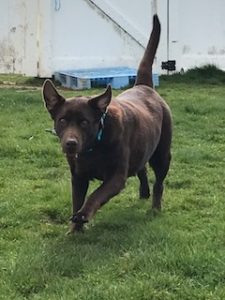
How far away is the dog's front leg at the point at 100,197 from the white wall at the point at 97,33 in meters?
9.28

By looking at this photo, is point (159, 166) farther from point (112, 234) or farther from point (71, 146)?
point (71, 146)

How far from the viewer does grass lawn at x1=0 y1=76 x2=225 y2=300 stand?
4.16 m

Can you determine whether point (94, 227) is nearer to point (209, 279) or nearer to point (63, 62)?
point (209, 279)

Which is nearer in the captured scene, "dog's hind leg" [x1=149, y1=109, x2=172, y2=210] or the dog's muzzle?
the dog's muzzle

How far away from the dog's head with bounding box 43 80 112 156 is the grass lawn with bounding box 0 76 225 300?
0.68 metres

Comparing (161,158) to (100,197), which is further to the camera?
(161,158)

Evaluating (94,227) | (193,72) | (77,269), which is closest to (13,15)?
(193,72)

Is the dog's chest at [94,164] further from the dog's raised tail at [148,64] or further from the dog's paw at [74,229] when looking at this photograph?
the dog's raised tail at [148,64]

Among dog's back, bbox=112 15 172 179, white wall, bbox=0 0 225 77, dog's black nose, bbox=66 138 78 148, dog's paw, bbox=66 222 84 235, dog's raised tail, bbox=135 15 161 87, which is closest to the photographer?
dog's black nose, bbox=66 138 78 148

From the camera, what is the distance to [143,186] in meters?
6.39

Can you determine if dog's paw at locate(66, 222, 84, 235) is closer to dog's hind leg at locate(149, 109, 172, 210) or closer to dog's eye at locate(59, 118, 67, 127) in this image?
dog's eye at locate(59, 118, 67, 127)

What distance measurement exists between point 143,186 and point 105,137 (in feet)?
4.60

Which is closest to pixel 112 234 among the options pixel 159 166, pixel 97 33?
pixel 159 166

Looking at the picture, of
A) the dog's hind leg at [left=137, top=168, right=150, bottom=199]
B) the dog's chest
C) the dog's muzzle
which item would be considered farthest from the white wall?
the dog's muzzle
